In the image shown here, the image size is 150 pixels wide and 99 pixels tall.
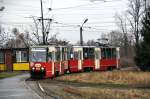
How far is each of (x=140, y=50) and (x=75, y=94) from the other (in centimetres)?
2606

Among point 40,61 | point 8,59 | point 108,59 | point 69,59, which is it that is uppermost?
point 40,61

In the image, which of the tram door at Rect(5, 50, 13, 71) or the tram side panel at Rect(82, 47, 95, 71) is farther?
the tram door at Rect(5, 50, 13, 71)

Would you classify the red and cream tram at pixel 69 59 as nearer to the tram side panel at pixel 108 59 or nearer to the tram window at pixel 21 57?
the tram side panel at pixel 108 59

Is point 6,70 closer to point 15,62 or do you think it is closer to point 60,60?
point 15,62

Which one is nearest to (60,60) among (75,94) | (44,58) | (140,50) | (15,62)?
(44,58)

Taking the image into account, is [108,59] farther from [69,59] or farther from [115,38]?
[115,38]

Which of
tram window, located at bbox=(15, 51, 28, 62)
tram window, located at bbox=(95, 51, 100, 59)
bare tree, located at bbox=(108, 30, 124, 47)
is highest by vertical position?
bare tree, located at bbox=(108, 30, 124, 47)

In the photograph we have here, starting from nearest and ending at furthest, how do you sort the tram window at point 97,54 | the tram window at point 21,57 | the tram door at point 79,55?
the tram door at point 79,55 → the tram window at point 97,54 → the tram window at point 21,57

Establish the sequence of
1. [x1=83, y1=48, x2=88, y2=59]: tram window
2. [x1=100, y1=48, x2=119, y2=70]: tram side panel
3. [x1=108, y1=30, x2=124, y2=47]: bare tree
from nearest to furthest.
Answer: [x1=83, y1=48, x2=88, y2=59]: tram window < [x1=100, y1=48, x2=119, y2=70]: tram side panel < [x1=108, y1=30, x2=124, y2=47]: bare tree

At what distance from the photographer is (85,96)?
23.5 m

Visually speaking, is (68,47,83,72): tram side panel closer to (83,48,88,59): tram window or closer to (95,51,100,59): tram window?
(83,48,88,59): tram window

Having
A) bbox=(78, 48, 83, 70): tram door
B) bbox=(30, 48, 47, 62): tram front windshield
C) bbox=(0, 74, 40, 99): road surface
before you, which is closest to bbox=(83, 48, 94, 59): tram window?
bbox=(78, 48, 83, 70): tram door

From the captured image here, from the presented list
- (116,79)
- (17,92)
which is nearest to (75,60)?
(116,79)

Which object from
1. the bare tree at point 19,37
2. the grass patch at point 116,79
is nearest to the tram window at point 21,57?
the grass patch at point 116,79
